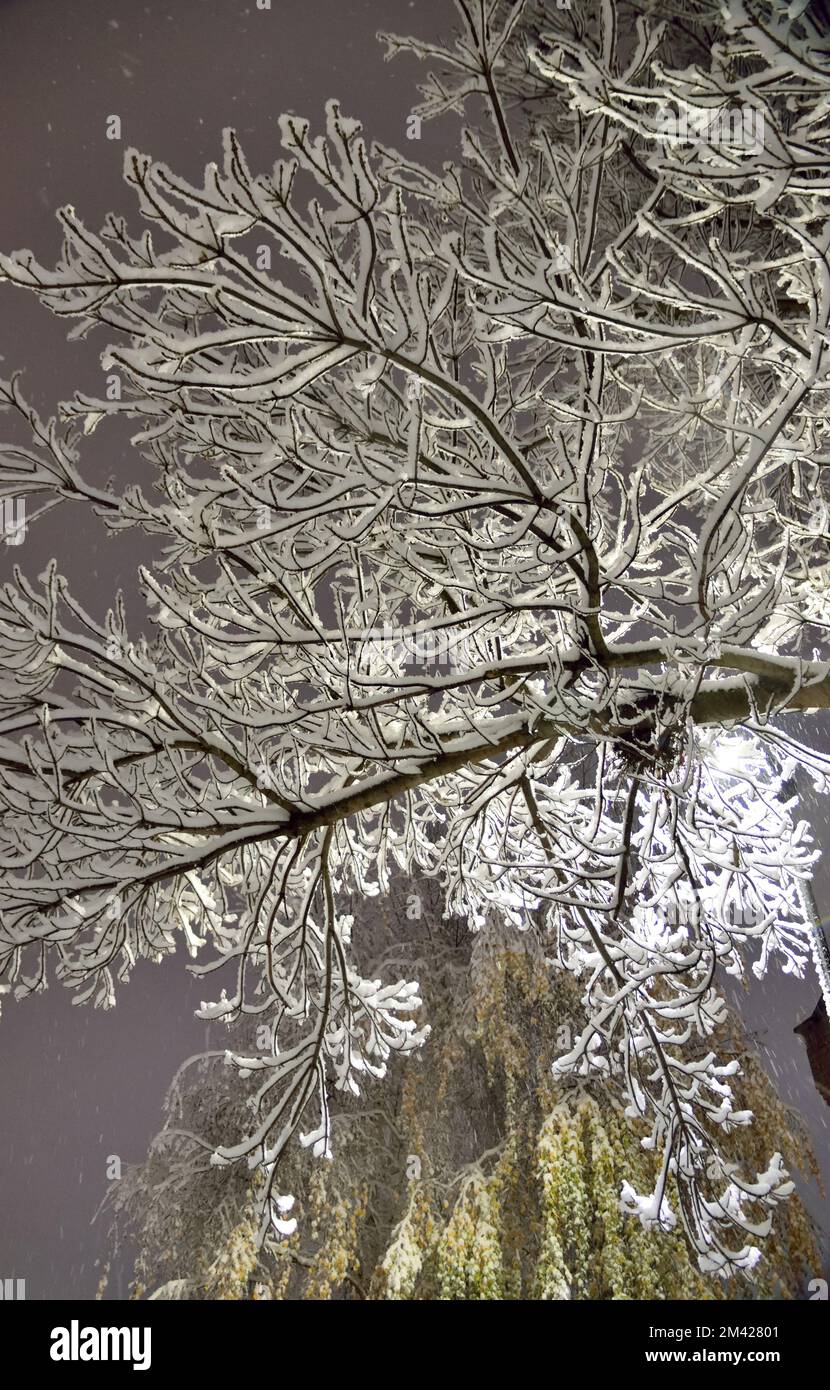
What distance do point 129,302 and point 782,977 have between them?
932 cm

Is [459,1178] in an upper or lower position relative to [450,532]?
lower

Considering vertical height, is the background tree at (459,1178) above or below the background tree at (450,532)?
below

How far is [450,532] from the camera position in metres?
2.75

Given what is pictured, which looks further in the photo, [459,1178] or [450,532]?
[459,1178]

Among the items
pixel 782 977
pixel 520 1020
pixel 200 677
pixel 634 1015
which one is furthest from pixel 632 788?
pixel 782 977

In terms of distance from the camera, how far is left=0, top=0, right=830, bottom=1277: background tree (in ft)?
5.44

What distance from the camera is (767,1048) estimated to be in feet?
24.1

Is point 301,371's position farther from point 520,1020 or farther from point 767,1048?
point 767,1048

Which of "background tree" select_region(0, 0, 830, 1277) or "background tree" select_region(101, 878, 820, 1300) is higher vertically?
"background tree" select_region(0, 0, 830, 1277)

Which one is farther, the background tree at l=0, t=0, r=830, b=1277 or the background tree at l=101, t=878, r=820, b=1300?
the background tree at l=101, t=878, r=820, b=1300

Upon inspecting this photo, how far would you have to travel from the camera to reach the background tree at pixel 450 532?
166 centimetres

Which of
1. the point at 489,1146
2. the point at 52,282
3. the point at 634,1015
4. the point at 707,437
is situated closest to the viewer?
the point at 52,282

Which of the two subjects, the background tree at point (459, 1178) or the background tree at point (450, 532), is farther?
the background tree at point (459, 1178)
